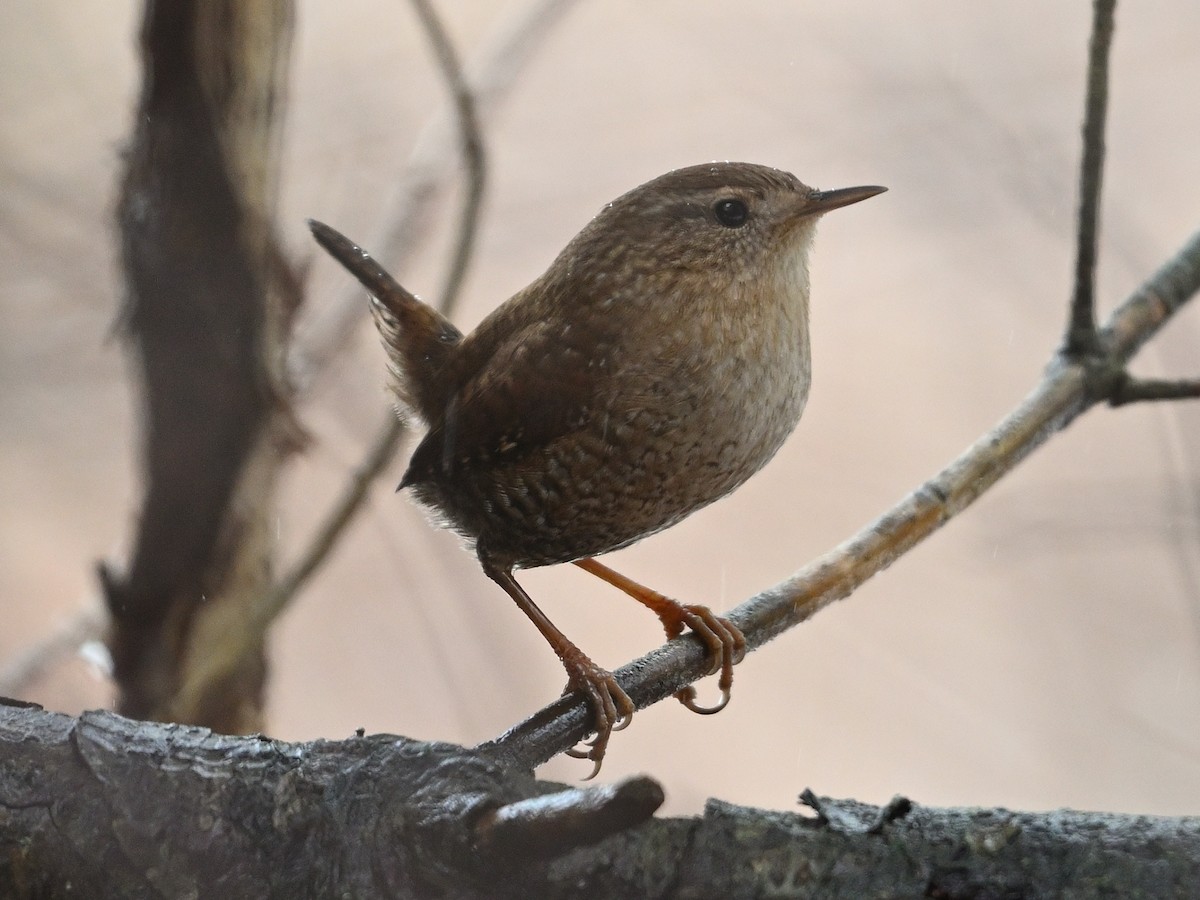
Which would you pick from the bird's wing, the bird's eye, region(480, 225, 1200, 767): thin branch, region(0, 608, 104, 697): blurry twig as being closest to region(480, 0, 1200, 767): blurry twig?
region(480, 225, 1200, 767): thin branch

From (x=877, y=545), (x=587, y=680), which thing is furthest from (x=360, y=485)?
(x=877, y=545)

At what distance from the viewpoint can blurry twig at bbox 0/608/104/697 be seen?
2137 millimetres

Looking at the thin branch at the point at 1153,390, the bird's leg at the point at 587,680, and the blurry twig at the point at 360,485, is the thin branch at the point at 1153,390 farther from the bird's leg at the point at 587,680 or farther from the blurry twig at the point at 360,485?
the blurry twig at the point at 360,485

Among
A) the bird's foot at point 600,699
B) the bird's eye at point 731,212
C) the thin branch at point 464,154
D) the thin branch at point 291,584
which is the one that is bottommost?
the bird's foot at point 600,699

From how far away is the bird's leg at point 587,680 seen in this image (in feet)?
4.65

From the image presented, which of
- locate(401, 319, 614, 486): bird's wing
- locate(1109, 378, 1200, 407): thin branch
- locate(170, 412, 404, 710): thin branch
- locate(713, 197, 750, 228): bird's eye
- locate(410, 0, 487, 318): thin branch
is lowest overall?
locate(1109, 378, 1200, 407): thin branch

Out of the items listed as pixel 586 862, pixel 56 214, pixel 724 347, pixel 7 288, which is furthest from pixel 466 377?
pixel 7 288

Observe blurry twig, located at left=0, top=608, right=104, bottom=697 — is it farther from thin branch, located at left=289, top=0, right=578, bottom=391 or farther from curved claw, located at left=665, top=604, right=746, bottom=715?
curved claw, located at left=665, top=604, right=746, bottom=715

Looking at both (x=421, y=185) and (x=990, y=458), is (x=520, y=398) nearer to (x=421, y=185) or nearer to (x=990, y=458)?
(x=990, y=458)

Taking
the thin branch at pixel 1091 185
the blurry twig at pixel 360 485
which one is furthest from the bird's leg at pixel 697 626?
the thin branch at pixel 1091 185

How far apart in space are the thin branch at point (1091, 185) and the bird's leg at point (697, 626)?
0.66 m

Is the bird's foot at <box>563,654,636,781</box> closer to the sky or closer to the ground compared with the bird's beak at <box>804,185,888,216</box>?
closer to the ground

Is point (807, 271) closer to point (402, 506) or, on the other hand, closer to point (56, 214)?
point (402, 506)

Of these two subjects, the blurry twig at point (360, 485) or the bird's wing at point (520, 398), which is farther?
the blurry twig at point (360, 485)
